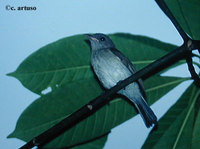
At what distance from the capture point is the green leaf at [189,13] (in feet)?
5.58

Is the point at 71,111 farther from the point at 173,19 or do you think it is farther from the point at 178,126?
the point at 173,19

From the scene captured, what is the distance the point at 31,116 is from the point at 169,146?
867 millimetres

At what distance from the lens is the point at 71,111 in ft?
5.82

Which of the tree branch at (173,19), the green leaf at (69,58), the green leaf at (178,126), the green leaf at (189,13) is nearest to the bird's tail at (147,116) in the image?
the green leaf at (178,126)

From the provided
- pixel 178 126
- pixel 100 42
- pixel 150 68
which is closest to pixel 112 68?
pixel 100 42

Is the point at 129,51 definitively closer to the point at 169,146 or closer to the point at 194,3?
the point at 194,3

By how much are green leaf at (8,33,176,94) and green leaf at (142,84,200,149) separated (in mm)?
332

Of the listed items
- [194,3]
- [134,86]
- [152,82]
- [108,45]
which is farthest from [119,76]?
[194,3]

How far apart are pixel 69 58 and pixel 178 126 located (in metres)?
0.84

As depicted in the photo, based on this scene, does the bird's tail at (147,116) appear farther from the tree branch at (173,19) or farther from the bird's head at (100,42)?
the tree branch at (173,19)

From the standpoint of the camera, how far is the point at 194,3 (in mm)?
1688

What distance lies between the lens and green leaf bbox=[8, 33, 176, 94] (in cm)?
179

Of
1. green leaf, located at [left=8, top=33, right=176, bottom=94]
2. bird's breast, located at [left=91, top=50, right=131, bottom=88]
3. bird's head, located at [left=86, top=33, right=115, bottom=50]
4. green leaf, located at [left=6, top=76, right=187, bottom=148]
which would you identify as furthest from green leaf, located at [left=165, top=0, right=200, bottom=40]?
bird's head, located at [left=86, top=33, right=115, bottom=50]

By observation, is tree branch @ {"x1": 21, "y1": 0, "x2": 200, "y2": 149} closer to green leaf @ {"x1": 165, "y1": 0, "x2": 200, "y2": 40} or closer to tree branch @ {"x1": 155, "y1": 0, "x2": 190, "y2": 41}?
tree branch @ {"x1": 155, "y1": 0, "x2": 190, "y2": 41}
